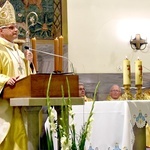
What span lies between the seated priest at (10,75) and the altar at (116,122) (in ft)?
2.42

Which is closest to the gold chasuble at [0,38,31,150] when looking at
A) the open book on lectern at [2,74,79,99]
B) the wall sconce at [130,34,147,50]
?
the open book on lectern at [2,74,79,99]

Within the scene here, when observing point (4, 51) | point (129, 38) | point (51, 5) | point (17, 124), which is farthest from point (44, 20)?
point (17, 124)

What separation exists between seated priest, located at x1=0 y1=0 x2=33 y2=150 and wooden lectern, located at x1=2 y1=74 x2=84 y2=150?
0.18m

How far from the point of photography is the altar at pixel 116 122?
3883 mm

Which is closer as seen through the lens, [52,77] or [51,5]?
[52,77]

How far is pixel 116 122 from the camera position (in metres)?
3.93

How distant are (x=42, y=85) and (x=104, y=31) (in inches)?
106

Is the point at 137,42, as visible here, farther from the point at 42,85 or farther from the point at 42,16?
the point at 42,85

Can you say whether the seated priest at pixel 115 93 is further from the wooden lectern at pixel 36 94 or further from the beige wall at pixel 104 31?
the wooden lectern at pixel 36 94

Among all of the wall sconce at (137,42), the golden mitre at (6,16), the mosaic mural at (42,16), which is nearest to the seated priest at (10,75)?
the golden mitre at (6,16)

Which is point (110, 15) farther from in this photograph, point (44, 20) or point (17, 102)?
point (17, 102)

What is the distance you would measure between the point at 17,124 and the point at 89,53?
2.24 meters

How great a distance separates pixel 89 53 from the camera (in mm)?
5547

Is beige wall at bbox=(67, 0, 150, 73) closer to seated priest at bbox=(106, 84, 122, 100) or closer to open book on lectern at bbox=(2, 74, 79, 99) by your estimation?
seated priest at bbox=(106, 84, 122, 100)
